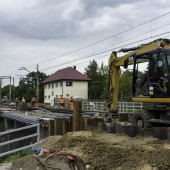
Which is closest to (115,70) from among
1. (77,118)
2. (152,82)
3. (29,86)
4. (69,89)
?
(77,118)

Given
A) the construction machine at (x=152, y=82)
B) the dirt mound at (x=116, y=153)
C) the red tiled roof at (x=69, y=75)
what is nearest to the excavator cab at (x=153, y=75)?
the construction machine at (x=152, y=82)

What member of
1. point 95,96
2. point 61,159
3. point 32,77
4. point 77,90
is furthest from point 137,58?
point 32,77

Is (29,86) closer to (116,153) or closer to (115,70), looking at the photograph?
(115,70)

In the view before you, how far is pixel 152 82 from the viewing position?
1333 cm

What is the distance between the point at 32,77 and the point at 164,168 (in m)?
120

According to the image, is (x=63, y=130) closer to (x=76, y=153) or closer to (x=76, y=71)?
(x=76, y=153)

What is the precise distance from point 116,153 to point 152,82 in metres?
4.20

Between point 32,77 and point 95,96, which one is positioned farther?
point 32,77

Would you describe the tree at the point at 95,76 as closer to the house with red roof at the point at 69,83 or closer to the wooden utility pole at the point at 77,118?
the house with red roof at the point at 69,83

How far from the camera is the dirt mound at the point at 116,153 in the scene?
9.02m

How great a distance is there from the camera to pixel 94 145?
1123cm

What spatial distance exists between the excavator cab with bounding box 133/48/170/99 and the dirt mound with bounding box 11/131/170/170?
71.7 inches

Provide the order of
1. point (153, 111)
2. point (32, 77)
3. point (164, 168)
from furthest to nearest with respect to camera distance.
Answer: point (32, 77) → point (153, 111) → point (164, 168)

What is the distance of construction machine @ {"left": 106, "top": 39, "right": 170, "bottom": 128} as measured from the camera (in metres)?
12.9
